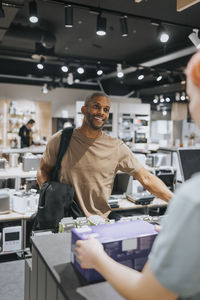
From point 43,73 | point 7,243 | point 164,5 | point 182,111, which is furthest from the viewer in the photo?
point 182,111

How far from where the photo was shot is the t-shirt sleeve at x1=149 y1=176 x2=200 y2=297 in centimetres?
63

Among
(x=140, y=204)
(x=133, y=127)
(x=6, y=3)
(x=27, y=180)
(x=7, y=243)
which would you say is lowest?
(x=7, y=243)

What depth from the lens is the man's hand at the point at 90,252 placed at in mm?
889

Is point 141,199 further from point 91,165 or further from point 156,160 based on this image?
point 91,165

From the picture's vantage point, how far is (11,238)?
373 centimetres

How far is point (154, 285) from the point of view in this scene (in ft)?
2.20

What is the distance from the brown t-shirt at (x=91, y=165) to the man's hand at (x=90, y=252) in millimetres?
1214

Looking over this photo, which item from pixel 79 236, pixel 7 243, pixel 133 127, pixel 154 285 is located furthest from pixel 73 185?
pixel 133 127

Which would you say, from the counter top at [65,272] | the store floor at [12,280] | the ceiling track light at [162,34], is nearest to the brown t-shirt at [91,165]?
the counter top at [65,272]

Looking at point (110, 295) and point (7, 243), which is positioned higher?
point (110, 295)

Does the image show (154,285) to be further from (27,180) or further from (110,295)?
(27,180)

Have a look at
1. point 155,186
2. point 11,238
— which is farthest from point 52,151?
point 11,238

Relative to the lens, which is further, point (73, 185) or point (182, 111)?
point (182, 111)

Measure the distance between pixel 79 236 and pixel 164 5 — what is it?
475cm
